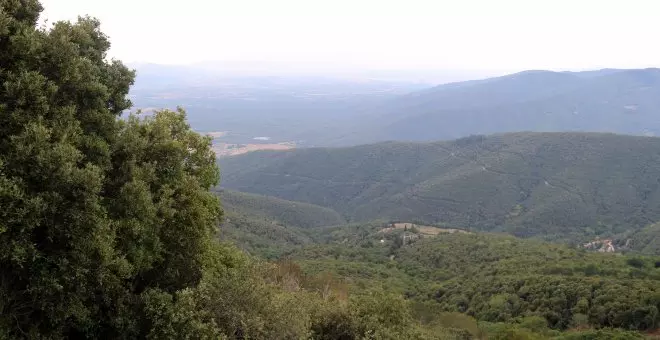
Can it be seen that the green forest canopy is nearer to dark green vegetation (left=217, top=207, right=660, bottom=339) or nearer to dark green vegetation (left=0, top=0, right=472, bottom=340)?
dark green vegetation (left=0, top=0, right=472, bottom=340)

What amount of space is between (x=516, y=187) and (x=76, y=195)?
15921 cm

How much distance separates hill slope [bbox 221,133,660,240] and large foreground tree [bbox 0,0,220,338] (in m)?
126

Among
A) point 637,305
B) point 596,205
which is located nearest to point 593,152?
point 596,205

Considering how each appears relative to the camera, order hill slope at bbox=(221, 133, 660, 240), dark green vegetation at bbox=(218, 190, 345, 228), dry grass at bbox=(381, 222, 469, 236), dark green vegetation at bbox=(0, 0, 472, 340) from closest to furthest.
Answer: dark green vegetation at bbox=(0, 0, 472, 340), dry grass at bbox=(381, 222, 469, 236), dark green vegetation at bbox=(218, 190, 345, 228), hill slope at bbox=(221, 133, 660, 240)

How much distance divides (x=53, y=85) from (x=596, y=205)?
502ft

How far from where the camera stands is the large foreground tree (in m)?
9.10

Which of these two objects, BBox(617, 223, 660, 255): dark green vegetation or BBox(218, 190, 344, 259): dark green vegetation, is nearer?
BBox(218, 190, 344, 259): dark green vegetation

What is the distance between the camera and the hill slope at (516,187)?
439 ft

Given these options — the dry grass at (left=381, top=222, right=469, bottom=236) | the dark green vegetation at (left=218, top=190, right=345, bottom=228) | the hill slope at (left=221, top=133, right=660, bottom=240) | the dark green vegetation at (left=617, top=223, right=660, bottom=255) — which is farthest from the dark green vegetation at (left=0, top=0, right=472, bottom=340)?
the hill slope at (left=221, top=133, right=660, bottom=240)

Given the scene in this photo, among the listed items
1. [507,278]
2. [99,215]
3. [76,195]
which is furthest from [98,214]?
[507,278]

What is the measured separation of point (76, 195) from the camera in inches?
373

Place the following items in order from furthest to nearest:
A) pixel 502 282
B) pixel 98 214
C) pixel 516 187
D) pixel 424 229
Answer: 1. pixel 516 187
2. pixel 424 229
3. pixel 502 282
4. pixel 98 214

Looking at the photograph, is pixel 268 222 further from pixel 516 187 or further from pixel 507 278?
pixel 516 187

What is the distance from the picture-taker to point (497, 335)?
119ft
